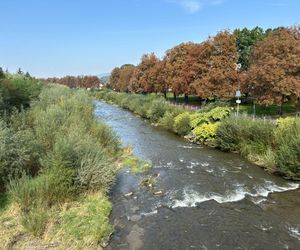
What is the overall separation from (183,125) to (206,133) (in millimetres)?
4138

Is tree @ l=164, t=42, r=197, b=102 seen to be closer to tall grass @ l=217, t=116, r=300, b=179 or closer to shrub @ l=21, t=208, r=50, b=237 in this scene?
tall grass @ l=217, t=116, r=300, b=179

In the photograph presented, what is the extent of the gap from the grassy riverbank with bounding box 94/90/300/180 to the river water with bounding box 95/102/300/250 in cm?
80

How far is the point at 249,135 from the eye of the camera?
1933 cm

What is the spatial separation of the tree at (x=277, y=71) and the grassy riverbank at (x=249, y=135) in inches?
188

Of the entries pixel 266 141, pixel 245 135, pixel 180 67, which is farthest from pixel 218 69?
pixel 266 141

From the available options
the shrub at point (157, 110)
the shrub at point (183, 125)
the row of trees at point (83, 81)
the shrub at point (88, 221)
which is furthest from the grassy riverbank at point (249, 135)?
the row of trees at point (83, 81)

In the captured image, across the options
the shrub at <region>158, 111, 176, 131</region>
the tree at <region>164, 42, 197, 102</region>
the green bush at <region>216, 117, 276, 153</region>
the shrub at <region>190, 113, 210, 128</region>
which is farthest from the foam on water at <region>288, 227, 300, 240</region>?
the tree at <region>164, 42, 197, 102</region>

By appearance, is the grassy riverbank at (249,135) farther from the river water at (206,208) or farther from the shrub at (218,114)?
the river water at (206,208)

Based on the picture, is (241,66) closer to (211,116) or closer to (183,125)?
(183,125)

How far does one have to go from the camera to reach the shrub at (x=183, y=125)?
26.9 meters

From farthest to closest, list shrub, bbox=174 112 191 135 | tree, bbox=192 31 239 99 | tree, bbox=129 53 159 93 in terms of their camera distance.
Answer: tree, bbox=129 53 159 93 → tree, bbox=192 31 239 99 → shrub, bbox=174 112 191 135

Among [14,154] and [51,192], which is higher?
[14,154]

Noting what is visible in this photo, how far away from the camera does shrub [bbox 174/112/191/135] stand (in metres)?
26.9

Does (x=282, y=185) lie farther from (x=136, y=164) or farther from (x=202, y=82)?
(x=202, y=82)
